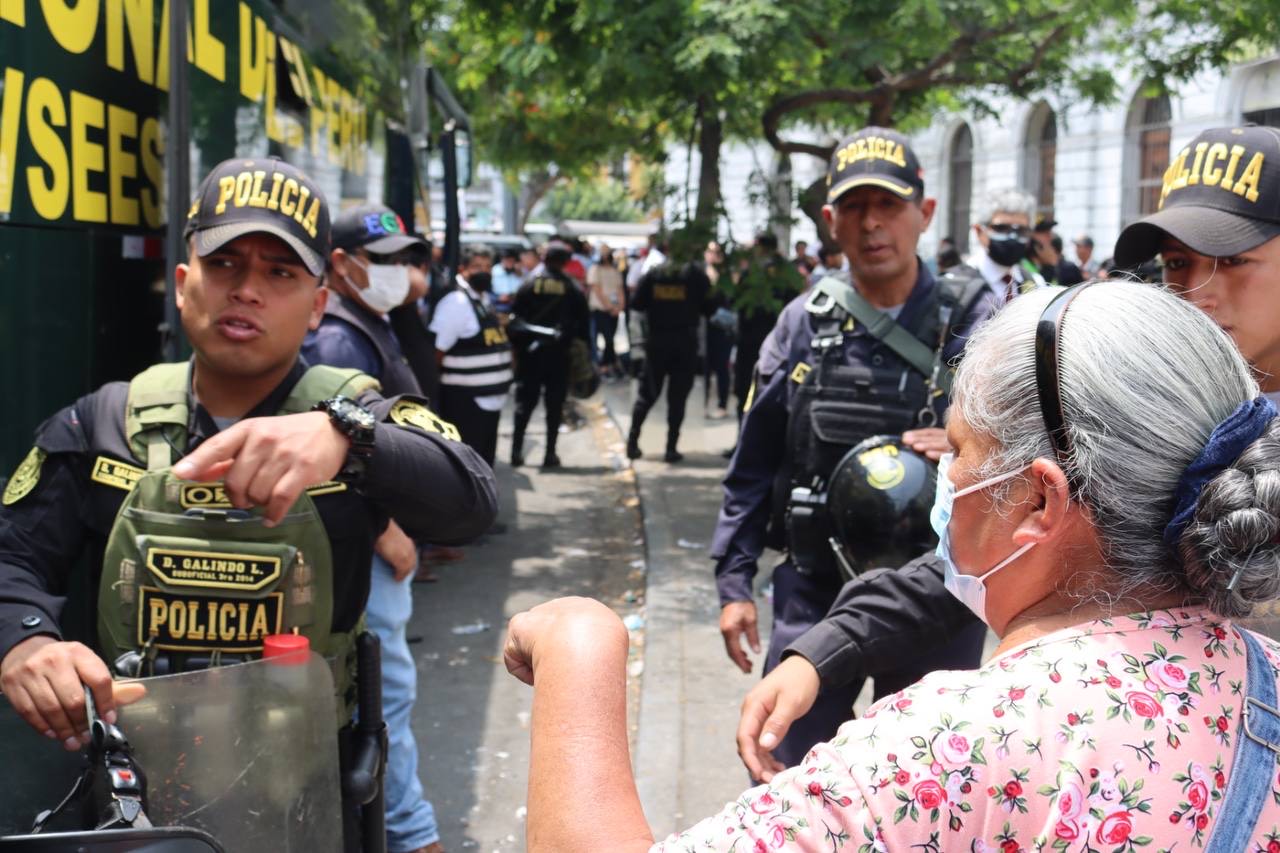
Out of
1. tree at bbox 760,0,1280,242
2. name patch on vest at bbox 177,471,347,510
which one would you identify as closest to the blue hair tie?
name patch on vest at bbox 177,471,347,510

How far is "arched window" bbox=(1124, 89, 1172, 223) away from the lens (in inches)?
771

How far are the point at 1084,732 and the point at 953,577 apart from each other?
1.23 ft

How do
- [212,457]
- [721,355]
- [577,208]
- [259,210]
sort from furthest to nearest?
[577,208]
[721,355]
[259,210]
[212,457]

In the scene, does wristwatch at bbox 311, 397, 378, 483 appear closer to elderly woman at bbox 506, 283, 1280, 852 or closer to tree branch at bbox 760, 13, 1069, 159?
elderly woman at bbox 506, 283, 1280, 852

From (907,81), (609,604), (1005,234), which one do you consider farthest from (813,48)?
(609,604)

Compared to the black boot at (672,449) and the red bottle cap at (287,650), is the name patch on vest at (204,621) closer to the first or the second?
the red bottle cap at (287,650)

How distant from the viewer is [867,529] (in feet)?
9.71

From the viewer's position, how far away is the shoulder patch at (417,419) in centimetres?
253

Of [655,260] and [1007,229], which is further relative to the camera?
[655,260]

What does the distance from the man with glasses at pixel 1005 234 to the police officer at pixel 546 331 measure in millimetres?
3897

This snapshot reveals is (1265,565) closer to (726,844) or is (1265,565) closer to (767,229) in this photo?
(726,844)

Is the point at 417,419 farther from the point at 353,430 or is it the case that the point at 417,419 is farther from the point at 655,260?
the point at 655,260

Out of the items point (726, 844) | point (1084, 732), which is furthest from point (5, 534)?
point (1084, 732)

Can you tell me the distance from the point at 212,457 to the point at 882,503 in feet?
5.04
